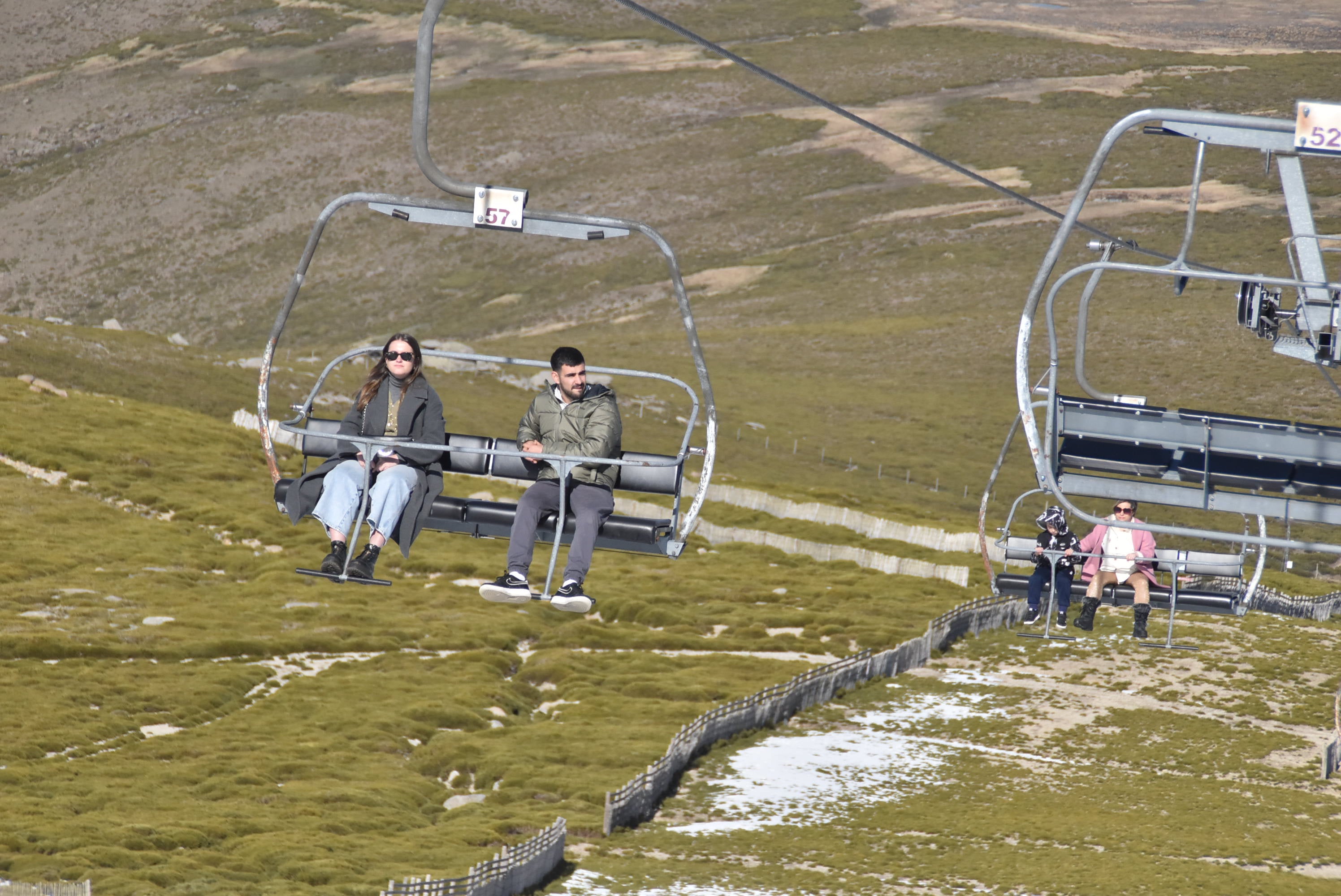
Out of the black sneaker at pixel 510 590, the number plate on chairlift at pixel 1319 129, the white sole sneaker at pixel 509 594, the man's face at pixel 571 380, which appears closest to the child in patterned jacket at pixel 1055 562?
the man's face at pixel 571 380

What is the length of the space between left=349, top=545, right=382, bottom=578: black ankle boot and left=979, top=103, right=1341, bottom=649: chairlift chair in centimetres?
640

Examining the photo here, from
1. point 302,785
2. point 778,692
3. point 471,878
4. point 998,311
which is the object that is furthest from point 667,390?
point 471,878

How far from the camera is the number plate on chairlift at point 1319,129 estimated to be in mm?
13570

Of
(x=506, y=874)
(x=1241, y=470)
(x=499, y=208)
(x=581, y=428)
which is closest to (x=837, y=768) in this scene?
Answer: (x=506, y=874)

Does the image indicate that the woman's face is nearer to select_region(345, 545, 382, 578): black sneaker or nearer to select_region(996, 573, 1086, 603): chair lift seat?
select_region(345, 545, 382, 578): black sneaker

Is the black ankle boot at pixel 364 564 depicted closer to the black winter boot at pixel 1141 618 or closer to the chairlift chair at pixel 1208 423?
the chairlift chair at pixel 1208 423

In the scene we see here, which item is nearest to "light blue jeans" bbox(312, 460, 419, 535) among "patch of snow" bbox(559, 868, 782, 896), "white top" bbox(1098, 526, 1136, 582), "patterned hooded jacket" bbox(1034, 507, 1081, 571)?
"patterned hooded jacket" bbox(1034, 507, 1081, 571)

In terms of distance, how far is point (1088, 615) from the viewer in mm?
25953

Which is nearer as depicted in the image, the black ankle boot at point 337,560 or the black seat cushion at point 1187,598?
the black ankle boot at point 337,560

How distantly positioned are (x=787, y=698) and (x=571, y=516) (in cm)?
5881

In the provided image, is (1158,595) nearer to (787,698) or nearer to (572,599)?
A: (572,599)

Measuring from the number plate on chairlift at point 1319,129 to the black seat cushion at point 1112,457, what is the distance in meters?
5.96

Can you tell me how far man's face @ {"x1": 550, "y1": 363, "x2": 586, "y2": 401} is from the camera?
16.5m

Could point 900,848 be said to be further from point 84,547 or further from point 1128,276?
point 1128,276
